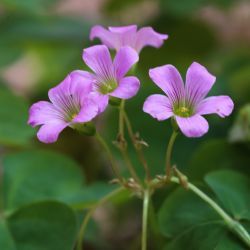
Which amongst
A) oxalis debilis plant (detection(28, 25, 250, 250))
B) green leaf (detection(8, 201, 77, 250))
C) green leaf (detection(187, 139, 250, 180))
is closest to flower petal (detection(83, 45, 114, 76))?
oxalis debilis plant (detection(28, 25, 250, 250))

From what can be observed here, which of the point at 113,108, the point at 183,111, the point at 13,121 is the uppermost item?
the point at 183,111

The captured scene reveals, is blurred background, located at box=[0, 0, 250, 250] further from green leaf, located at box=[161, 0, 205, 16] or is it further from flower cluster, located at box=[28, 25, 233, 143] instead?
flower cluster, located at box=[28, 25, 233, 143]

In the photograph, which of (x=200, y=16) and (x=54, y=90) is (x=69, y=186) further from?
(x=200, y=16)

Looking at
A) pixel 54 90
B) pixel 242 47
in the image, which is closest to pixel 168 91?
pixel 54 90

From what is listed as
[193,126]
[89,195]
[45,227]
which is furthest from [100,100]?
[89,195]

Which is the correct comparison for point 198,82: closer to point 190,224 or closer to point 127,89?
point 127,89

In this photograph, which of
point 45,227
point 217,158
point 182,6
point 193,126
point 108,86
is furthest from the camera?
point 182,6
